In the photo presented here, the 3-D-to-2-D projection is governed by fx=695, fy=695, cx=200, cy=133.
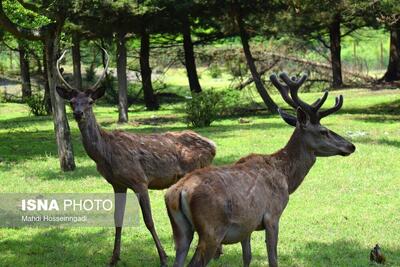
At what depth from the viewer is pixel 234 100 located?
23.6 meters

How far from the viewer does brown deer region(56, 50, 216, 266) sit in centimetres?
715

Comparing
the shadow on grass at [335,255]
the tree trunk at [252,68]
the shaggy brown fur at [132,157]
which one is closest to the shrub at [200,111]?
the tree trunk at [252,68]

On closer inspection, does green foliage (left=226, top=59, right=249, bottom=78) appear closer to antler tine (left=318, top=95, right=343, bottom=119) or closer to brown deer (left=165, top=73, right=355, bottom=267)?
antler tine (left=318, top=95, right=343, bottom=119)

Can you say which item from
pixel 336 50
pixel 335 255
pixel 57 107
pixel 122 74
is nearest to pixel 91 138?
pixel 335 255

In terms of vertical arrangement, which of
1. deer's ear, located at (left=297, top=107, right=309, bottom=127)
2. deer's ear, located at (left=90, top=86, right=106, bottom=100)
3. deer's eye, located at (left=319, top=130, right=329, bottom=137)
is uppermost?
deer's ear, located at (left=90, top=86, right=106, bottom=100)

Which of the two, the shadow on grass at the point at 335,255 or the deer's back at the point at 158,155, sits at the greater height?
the deer's back at the point at 158,155

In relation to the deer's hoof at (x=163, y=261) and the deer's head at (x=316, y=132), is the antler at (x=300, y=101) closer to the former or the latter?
the deer's head at (x=316, y=132)

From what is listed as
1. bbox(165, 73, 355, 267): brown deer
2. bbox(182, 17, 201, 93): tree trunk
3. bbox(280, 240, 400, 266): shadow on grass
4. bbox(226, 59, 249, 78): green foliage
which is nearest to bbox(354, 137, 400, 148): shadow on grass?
bbox(280, 240, 400, 266): shadow on grass

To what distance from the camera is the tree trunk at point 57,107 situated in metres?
12.2

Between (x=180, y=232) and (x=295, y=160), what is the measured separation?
1.63 meters

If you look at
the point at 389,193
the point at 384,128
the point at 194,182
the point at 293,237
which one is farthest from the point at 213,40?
the point at 194,182

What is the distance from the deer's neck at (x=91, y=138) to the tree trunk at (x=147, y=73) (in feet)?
65.3

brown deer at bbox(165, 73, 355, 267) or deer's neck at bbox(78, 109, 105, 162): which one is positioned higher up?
deer's neck at bbox(78, 109, 105, 162)

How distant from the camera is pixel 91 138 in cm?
720
